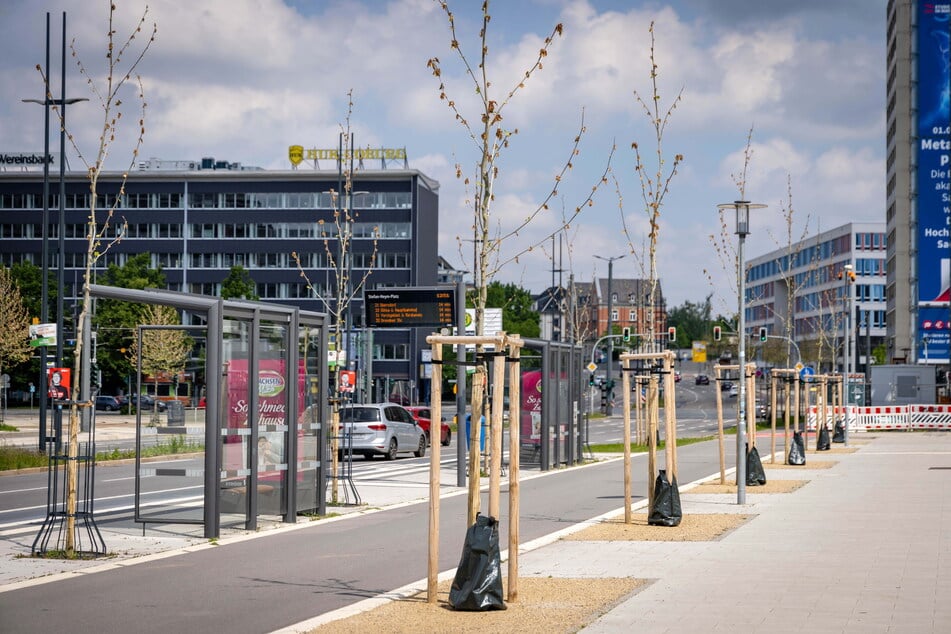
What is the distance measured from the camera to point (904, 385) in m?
70.9

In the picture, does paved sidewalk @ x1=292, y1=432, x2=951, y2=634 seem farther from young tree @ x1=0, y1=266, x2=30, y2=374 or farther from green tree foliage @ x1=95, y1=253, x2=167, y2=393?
green tree foliage @ x1=95, y1=253, x2=167, y2=393

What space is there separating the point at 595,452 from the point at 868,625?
30572mm

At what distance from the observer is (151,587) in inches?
439

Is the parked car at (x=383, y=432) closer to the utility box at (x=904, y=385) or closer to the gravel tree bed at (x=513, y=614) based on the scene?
the gravel tree bed at (x=513, y=614)

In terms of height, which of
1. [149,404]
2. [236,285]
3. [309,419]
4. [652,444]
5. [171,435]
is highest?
[236,285]

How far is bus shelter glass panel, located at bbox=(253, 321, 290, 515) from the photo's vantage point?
15.6m

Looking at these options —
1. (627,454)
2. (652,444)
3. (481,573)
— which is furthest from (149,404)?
(481,573)

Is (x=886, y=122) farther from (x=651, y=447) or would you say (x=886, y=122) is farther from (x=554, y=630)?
(x=554, y=630)

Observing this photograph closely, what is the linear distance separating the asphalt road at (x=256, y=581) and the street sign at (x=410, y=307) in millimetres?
4887

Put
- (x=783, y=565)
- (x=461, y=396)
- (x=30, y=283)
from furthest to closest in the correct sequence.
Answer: (x=30, y=283) < (x=461, y=396) < (x=783, y=565)

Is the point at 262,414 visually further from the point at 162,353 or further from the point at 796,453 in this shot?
the point at 796,453

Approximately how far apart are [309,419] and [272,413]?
1091 mm

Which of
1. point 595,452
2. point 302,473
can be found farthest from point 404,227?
point 302,473

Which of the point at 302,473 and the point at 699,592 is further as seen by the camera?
the point at 302,473
